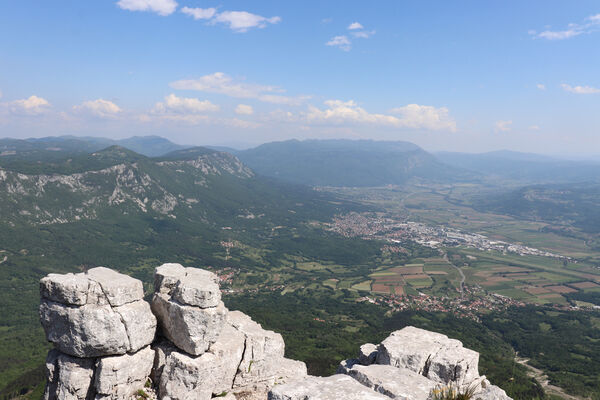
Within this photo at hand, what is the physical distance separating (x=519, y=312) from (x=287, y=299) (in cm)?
11432

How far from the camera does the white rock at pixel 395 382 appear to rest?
1603cm

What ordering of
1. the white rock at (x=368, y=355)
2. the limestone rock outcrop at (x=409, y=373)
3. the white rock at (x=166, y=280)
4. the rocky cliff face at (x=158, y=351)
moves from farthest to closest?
the white rock at (x=368, y=355) → the white rock at (x=166, y=280) → the rocky cliff face at (x=158, y=351) → the limestone rock outcrop at (x=409, y=373)

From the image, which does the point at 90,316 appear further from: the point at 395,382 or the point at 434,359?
the point at 434,359

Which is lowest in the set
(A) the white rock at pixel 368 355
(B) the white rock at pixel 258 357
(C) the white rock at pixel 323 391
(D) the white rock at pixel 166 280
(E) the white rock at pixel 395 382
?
(A) the white rock at pixel 368 355

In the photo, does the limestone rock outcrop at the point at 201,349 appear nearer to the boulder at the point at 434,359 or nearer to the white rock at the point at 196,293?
the white rock at the point at 196,293

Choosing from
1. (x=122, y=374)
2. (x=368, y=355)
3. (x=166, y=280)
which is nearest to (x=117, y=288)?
(x=166, y=280)

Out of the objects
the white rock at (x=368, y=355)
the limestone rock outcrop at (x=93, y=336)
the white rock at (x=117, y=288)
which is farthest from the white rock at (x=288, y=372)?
the white rock at (x=117, y=288)

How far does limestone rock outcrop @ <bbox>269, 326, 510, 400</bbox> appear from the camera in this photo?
14.3 m

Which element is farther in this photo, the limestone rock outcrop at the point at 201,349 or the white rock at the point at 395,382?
the limestone rock outcrop at the point at 201,349

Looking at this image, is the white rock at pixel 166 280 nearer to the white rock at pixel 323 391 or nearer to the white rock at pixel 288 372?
the white rock at pixel 288 372

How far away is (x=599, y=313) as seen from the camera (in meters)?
153

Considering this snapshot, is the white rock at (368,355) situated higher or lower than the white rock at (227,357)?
lower

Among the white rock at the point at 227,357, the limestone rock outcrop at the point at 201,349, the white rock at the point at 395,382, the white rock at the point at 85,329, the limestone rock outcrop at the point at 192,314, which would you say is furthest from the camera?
the white rock at the point at 227,357

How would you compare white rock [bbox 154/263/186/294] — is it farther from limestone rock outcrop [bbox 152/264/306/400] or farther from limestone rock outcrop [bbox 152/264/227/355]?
limestone rock outcrop [bbox 152/264/227/355]
